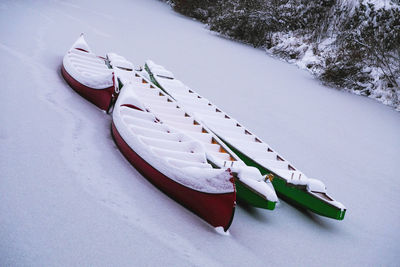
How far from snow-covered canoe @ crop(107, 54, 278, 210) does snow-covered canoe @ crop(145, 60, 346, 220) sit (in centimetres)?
20

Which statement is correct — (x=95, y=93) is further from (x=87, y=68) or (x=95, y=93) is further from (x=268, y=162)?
(x=268, y=162)

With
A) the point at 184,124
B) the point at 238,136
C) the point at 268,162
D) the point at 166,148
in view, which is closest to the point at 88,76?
the point at 184,124

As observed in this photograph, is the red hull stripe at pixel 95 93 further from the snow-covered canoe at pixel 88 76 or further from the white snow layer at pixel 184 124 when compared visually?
the white snow layer at pixel 184 124

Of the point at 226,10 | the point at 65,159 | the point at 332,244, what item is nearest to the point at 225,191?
the point at 332,244

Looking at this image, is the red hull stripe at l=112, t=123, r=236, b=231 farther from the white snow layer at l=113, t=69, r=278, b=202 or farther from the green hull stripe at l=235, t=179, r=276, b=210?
the green hull stripe at l=235, t=179, r=276, b=210

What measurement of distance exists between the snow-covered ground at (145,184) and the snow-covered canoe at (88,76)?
0.15m

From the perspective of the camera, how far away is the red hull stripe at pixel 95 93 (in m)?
4.70

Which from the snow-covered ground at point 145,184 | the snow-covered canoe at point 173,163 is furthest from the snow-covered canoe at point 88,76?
the snow-covered canoe at point 173,163

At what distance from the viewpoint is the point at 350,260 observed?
3098 millimetres

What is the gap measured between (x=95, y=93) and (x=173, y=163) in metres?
2.19

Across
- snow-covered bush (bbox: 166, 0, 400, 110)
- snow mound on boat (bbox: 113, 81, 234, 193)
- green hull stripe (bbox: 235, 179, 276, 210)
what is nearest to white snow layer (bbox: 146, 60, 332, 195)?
green hull stripe (bbox: 235, 179, 276, 210)

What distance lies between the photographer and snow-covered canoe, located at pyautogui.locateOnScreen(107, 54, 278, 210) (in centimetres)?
320

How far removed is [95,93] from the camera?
4.88 metres

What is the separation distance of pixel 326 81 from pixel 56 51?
7.76 meters
